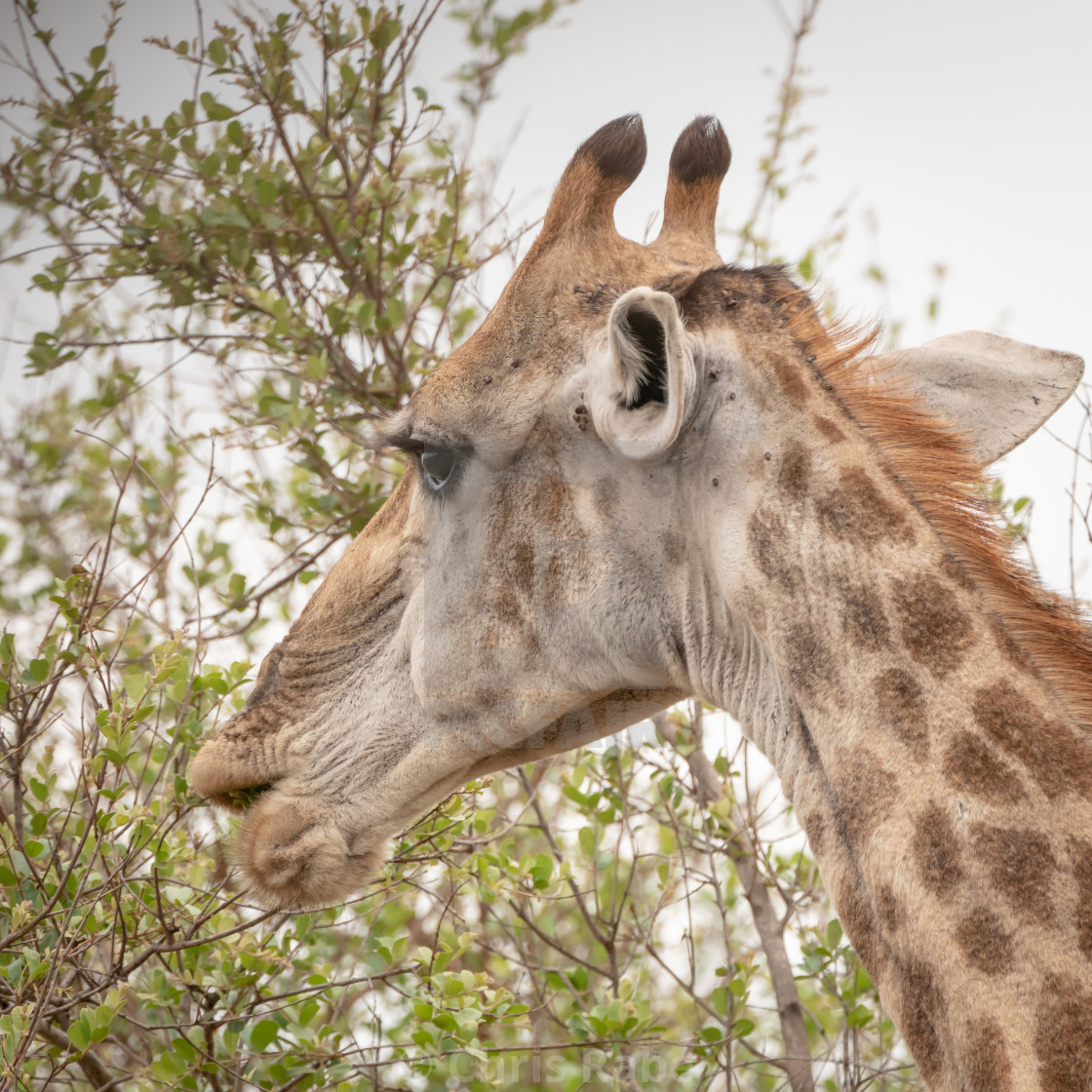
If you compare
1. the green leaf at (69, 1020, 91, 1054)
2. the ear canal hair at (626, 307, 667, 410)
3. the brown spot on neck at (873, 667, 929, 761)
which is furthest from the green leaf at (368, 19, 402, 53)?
the green leaf at (69, 1020, 91, 1054)

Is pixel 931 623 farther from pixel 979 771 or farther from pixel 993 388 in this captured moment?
pixel 993 388

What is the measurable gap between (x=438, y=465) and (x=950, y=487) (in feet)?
4.37

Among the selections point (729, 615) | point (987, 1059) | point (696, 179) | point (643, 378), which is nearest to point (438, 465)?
point (643, 378)

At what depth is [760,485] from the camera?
2658 millimetres

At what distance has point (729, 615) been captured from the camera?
276 cm

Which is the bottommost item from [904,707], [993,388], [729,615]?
[904,707]

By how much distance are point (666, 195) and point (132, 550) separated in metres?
2.81

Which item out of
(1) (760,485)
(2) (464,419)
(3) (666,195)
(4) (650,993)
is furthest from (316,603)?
(4) (650,993)

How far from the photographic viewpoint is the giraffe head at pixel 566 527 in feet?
8.88

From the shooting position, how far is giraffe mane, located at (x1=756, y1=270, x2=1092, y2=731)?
2436 mm

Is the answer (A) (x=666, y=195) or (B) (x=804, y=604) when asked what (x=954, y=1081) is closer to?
(B) (x=804, y=604)

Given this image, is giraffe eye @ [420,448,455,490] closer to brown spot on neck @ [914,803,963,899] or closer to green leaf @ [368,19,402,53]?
brown spot on neck @ [914,803,963,899]

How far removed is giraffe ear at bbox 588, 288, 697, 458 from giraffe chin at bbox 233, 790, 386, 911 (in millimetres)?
1326

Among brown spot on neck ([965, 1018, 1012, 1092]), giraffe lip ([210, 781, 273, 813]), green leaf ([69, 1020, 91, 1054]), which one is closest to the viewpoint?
brown spot on neck ([965, 1018, 1012, 1092])
